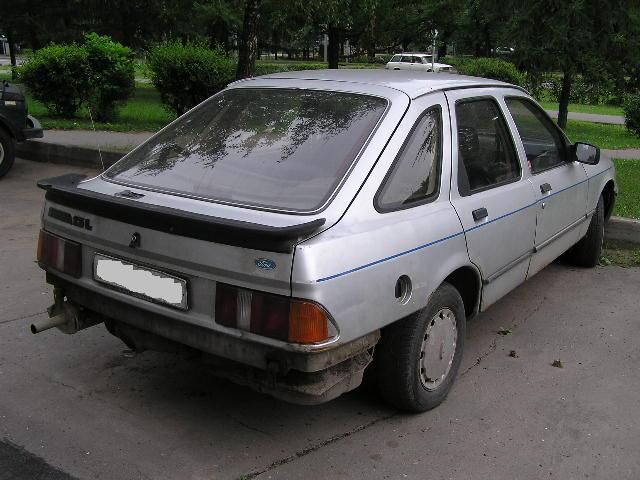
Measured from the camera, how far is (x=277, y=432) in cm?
343

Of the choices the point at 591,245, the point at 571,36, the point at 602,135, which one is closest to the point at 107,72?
the point at 571,36

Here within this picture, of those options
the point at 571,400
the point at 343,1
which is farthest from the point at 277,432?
the point at 343,1

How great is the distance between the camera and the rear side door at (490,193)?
3754 millimetres

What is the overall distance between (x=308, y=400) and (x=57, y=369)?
182 cm

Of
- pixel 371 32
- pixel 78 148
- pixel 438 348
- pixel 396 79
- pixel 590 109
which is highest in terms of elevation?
pixel 371 32

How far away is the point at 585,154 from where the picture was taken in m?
5.17

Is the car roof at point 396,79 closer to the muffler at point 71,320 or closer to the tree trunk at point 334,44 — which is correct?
the muffler at point 71,320

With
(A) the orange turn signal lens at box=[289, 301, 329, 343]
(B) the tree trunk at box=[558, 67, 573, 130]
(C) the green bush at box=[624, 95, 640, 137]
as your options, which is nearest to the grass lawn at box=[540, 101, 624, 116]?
(C) the green bush at box=[624, 95, 640, 137]

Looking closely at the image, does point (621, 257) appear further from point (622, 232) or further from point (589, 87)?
point (589, 87)

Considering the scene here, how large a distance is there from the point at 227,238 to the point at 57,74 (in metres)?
12.0

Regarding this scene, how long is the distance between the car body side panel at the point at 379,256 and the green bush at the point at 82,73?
11.2m

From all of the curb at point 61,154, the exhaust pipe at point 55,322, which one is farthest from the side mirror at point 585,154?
the curb at point 61,154

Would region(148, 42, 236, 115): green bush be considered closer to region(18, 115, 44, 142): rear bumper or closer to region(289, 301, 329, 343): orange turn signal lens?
region(18, 115, 44, 142): rear bumper

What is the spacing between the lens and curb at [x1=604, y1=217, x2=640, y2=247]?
6.70 meters
